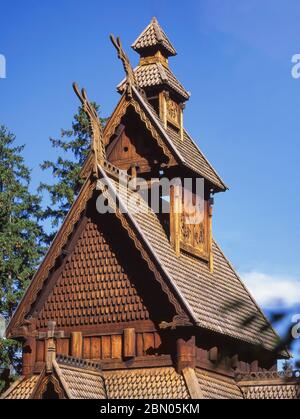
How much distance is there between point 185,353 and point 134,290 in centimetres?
192

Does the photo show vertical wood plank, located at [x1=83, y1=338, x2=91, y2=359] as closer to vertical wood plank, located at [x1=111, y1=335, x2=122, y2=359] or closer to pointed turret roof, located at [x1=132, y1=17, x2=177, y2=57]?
vertical wood plank, located at [x1=111, y1=335, x2=122, y2=359]

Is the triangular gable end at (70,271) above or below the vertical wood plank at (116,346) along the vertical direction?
above

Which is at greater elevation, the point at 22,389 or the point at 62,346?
the point at 62,346

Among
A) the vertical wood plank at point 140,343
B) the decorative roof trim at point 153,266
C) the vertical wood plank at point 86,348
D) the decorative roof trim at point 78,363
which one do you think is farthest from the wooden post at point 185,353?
the vertical wood plank at point 86,348

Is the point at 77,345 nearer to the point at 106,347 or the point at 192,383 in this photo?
the point at 106,347

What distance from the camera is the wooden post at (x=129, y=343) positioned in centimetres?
1747

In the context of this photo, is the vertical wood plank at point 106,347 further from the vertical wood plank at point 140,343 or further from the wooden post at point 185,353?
the wooden post at point 185,353

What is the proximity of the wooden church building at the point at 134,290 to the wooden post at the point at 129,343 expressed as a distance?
28 millimetres

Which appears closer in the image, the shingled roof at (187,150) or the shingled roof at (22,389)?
the shingled roof at (22,389)

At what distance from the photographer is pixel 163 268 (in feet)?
56.2

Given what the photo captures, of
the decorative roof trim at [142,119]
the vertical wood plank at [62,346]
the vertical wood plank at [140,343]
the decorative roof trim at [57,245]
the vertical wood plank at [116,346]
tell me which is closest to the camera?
the vertical wood plank at [140,343]

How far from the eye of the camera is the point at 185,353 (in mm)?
17000

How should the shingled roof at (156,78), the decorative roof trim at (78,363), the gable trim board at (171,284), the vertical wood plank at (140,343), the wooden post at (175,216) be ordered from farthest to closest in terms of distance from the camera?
1. the shingled roof at (156,78)
2. the wooden post at (175,216)
3. the vertical wood plank at (140,343)
4. the gable trim board at (171,284)
5. the decorative roof trim at (78,363)

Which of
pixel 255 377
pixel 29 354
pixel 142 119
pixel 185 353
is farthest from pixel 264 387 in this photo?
pixel 142 119
